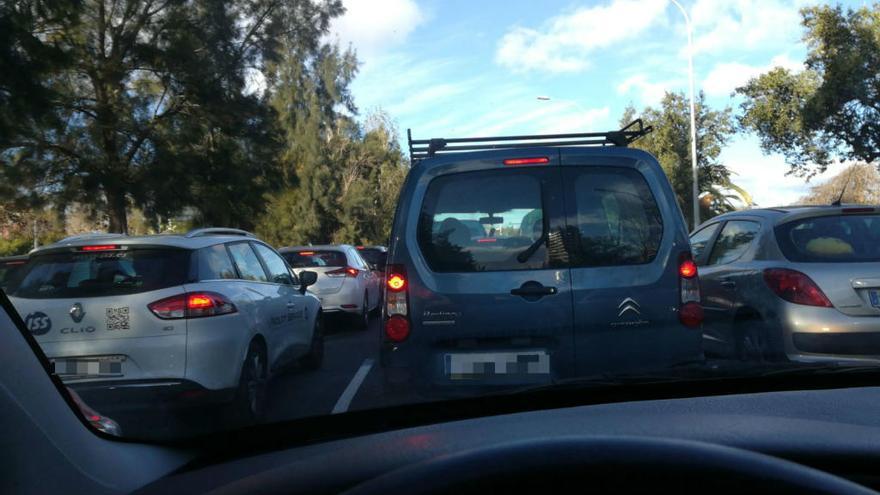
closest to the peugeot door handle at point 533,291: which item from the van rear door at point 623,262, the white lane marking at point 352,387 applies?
the van rear door at point 623,262

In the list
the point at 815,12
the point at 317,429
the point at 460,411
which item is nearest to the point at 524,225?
the point at 460,411

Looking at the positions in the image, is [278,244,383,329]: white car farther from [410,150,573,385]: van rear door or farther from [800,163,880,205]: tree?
[800,163,880,205]: tree

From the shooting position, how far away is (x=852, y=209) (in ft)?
19.2

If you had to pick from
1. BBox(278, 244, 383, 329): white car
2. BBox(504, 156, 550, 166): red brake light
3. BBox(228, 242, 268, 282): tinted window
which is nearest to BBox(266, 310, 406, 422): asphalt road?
BBox(228, 242, 268, 282): tinted window

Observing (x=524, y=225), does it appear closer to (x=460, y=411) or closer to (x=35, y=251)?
(x=460, y=411)

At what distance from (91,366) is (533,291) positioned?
2.55 metres

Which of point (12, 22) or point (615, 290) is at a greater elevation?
point (12, 22)

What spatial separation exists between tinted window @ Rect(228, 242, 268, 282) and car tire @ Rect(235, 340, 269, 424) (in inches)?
33.2

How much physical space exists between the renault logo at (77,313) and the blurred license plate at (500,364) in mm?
2155

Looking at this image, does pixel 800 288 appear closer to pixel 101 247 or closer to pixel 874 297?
pixel 874 297

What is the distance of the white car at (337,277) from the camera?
11.7m

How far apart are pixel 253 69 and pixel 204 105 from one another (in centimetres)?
405

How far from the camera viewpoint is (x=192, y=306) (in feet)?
16.0

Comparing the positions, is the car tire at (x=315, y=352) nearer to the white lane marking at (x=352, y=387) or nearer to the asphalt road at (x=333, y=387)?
the asphalt road at (x=333, y=387)
